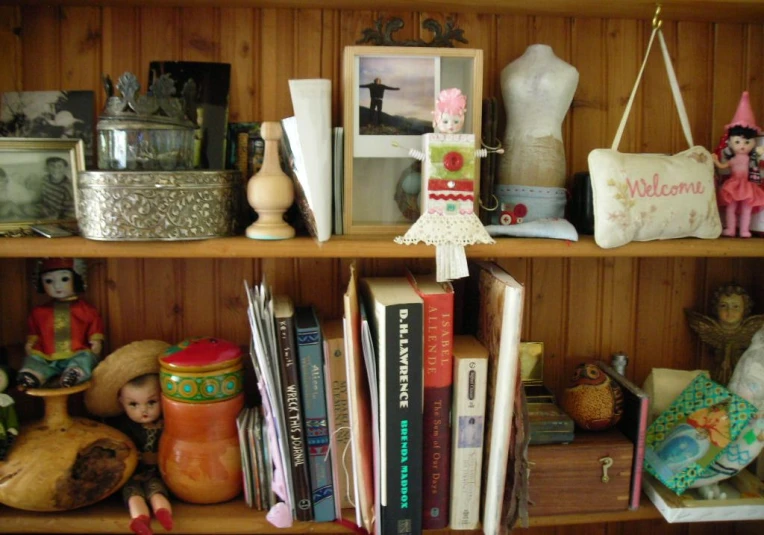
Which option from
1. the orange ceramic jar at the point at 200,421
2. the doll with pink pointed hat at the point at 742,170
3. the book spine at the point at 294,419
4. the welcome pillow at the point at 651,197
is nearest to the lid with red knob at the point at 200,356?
the orange ceramic jar at the point at 200,421

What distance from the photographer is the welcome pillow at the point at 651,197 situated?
947 mm

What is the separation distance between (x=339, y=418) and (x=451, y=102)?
1.58ft

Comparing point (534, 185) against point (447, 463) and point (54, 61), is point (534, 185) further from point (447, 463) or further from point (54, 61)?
point (54, 61)

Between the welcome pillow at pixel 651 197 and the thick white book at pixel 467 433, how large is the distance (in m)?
0.25

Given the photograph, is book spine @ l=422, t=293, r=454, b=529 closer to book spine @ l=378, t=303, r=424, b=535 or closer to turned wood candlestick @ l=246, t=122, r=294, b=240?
book spine @ l=378, t=303, r=424, b=535

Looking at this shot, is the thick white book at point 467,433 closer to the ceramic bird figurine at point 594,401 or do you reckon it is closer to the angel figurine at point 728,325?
the ceramic bird figurine at point 594,401

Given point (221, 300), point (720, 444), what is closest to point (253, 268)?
point (221, 300)

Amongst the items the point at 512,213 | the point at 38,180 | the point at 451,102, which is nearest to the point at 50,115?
the point at 38,180

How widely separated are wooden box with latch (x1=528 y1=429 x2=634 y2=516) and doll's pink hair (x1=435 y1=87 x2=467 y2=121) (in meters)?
0.53

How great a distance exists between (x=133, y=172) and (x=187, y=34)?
0.32 meters

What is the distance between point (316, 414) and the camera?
3.18 ft

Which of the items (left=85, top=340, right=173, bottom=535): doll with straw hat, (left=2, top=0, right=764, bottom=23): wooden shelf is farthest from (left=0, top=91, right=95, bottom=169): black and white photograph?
(left=85, top=340, right=173, bottom=535): doll with straw hat

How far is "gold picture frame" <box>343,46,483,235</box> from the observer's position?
96cm

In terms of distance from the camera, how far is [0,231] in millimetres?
936
